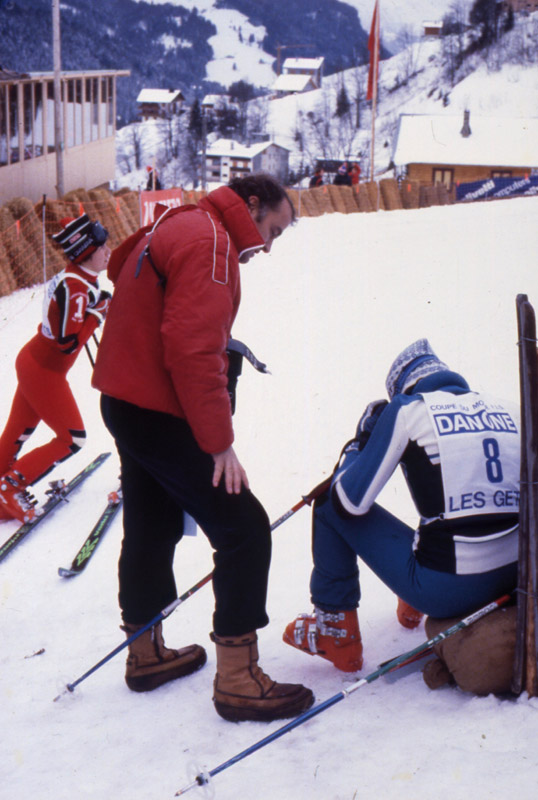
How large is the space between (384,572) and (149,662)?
938 mm

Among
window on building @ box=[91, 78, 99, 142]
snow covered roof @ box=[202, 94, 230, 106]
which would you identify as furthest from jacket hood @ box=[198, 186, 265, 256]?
snow covered roof @ box=[202, 94, 230, 106]

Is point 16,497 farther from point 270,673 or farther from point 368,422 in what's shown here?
point 368,422

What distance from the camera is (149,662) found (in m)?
2.82

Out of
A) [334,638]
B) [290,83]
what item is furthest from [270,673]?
[290,83]

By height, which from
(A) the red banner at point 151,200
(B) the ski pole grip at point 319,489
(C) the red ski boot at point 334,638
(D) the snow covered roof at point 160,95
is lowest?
(C) the red ski boot at point 334,638

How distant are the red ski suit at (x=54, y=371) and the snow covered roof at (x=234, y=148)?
156 feet

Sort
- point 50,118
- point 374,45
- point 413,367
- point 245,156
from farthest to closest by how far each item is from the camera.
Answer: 1. point 245,156
2. point 374,45
3. point 50,118
4. point 413,367

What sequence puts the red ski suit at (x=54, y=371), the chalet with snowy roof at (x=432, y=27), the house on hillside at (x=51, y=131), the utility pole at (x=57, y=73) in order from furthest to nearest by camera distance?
the chalet with snowy roof at (x=432, y=27) < the house on hillside at (x=51, y=131) < the utility pole at (x=57, y=73) < the red ski suit at (x=54, y=371)

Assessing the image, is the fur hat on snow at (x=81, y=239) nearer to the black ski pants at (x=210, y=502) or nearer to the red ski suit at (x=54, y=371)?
the red ski suit at (x=54, y=371)

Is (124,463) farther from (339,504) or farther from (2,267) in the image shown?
(2,267)

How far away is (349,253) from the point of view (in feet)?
45.0

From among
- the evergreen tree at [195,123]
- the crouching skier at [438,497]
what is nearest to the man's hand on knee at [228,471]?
the crouching skier at [438,497]

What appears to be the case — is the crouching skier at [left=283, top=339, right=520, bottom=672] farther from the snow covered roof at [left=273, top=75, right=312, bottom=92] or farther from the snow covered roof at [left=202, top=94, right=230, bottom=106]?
the snow covered roof at [left=202, top=94, right=230, bottom=106]

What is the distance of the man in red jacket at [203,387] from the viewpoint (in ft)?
7.32
